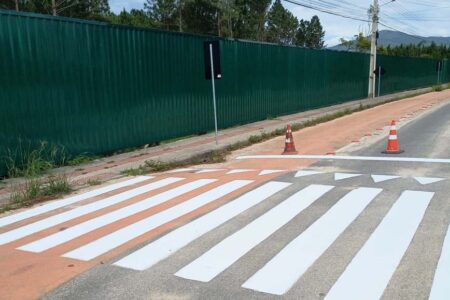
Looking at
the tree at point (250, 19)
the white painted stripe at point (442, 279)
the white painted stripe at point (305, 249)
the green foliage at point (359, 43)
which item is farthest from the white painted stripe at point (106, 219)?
the green foliage at point (359, 43)

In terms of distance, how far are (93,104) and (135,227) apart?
5.82m

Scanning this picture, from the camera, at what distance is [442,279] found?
161 inches

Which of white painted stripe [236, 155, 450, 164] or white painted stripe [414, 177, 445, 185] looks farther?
Answer: white painted stripe [236, 155, 450, 164]

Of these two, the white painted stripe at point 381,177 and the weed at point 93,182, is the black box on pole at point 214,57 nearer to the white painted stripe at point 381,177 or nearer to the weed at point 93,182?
the weed at point 93,182

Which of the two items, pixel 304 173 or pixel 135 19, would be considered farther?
pixel 135 19

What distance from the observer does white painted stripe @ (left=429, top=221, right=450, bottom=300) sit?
12.5 ft

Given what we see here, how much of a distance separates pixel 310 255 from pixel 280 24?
277 ft

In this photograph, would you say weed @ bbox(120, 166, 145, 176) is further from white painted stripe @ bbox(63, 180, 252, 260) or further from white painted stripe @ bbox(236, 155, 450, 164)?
white painted stripe @ bbox(236, 155, 450, 164)

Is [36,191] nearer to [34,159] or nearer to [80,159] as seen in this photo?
[34,159]

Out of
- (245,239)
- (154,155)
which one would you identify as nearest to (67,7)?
(154,155)

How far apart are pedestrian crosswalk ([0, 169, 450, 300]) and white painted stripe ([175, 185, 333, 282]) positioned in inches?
0.4

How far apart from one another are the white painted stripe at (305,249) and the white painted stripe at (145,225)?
1.80 meters

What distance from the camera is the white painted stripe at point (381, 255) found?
3.94 metres

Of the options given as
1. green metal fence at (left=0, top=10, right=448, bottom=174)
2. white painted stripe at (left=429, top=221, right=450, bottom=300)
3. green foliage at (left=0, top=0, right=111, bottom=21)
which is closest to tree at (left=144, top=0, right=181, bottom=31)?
green foliage at (left=0, top=0, right=111, bottom=21)
